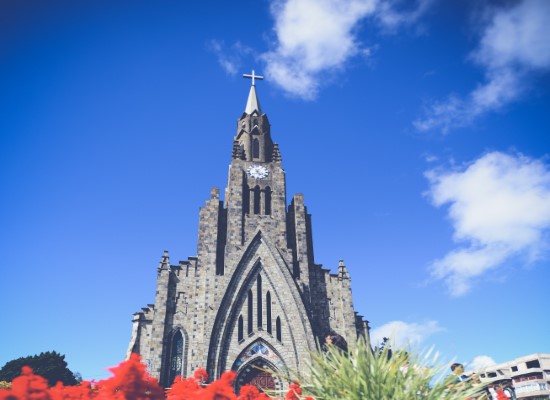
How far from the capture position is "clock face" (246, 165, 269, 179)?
3158 cm

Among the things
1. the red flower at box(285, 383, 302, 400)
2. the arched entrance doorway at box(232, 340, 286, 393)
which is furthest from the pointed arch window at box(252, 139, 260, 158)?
the red flower at box(285, 383, 302, 400)

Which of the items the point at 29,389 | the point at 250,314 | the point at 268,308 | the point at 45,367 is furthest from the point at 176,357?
the point at 45,367

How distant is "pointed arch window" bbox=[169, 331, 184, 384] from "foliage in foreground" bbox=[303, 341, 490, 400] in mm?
19155

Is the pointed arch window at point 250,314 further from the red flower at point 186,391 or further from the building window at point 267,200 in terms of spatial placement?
the red flower at point 186,391

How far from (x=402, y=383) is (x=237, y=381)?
63.4 feet

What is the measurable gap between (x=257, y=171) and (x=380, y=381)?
86.2 ft

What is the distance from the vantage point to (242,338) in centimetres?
2466

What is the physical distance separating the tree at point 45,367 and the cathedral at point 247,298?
2971 cm

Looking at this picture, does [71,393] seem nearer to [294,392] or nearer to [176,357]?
[294,392]

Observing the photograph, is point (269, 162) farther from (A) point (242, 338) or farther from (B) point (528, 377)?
(B) point (528, 377)

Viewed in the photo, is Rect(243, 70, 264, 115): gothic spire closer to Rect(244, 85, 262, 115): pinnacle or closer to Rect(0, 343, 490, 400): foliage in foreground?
Rect(244, 85, 262, 115): pinnacle

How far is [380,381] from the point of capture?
6387 mm

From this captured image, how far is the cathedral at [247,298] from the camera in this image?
23938 millimetres

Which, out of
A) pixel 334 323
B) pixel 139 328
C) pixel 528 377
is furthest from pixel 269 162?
pixel 528 377
